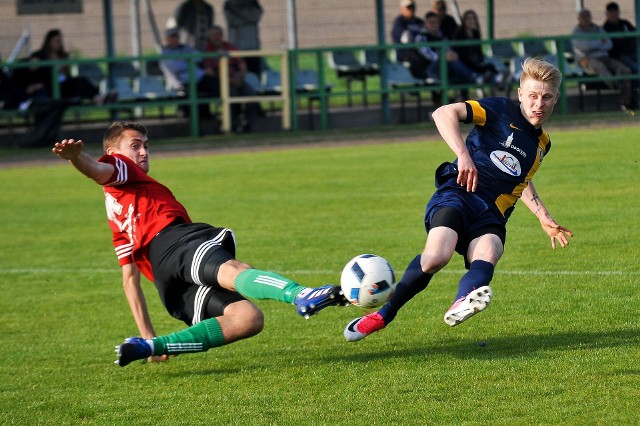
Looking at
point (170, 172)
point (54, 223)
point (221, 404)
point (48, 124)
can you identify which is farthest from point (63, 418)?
point (48, 124)

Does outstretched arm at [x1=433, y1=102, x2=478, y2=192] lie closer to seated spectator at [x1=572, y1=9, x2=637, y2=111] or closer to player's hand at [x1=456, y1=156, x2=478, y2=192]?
player's hand at [x1=456, y1=156, x2=478, y2=192]

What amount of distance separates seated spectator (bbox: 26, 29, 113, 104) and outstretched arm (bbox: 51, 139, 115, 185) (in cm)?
1530

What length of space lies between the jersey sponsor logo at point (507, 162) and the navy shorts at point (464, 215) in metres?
0.23

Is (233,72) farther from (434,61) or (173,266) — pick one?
(173,266)

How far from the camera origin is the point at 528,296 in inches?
308

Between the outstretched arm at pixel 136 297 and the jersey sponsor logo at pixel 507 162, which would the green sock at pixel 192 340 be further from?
the jersey sponsor logo at pixel 507 162

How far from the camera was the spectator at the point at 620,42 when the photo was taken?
21.3m

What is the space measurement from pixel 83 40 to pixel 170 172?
1631 centimetres

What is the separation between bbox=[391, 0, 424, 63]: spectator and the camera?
21.6 meters

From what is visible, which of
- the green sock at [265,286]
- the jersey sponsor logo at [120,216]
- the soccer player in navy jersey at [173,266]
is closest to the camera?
the green sock at [265,286]

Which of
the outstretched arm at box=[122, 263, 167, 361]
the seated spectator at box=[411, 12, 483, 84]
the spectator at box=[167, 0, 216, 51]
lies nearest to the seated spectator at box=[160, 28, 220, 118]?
the spectator at box=[167, 0, 216, 51]

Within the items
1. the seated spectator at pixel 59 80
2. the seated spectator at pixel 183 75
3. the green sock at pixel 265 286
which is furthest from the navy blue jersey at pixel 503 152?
the seated spectator at pixel 59 80

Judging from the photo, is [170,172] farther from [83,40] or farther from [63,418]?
[83,40]

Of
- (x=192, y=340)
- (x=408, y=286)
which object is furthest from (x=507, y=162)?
(x=192, y=340)
